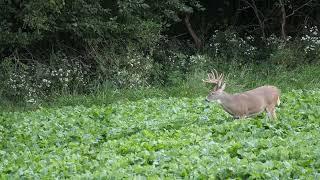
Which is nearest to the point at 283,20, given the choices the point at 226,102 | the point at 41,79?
the point at 41,79

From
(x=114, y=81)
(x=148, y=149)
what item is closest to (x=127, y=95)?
(x=114, y=81)

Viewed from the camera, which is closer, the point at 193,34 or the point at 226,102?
the point at 226,102

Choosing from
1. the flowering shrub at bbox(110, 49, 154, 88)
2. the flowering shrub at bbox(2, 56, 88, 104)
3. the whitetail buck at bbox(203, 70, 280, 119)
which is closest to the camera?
the whitetail buck at bbox(203, 70, 280, 119)

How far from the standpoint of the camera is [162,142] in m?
8.75

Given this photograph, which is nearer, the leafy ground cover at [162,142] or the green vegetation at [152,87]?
the leafy ground cover at [162,142]

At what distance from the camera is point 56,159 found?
8086 millimetres

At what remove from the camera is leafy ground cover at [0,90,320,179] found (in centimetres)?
695

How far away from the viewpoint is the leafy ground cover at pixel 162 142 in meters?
6.95

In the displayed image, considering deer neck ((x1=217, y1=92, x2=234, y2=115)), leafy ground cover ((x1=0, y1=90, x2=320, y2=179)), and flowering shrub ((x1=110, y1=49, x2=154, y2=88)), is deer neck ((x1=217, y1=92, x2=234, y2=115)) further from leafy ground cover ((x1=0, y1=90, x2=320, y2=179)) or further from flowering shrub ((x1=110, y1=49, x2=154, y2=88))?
flowering shrub ((x1=110, y1=49, x2=154, y2=88))

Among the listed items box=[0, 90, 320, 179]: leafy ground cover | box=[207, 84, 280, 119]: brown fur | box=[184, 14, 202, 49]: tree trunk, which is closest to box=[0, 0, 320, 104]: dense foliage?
box=[184, 14, 202, 49]: tree trunk

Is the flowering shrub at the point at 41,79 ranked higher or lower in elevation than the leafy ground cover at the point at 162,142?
lower

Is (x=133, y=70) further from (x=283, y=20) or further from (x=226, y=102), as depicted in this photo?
(x=226, y=102)

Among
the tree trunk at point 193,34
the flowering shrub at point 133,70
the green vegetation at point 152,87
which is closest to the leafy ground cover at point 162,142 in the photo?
the green vegetation at point 152,87

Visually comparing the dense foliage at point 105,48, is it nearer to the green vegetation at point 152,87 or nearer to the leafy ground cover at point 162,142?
the green vegetation at point 152,87
